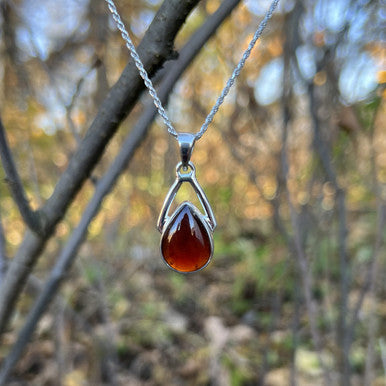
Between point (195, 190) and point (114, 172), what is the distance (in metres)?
0.20

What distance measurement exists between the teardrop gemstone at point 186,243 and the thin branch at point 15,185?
0.72ft

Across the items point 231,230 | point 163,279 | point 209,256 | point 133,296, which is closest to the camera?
point 209,256

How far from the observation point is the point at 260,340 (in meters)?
1.75

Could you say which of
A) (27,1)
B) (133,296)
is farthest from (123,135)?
(133,296)

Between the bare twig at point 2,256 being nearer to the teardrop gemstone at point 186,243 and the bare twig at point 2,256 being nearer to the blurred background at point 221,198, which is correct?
the blurred background at point 221,198

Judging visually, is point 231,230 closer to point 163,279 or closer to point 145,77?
point 163,279

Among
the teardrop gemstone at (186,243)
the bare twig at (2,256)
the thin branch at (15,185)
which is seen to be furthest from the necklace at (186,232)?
the bare twig at (2,256)

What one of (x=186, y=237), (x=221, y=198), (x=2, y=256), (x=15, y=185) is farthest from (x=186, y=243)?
(x=221, y=198)

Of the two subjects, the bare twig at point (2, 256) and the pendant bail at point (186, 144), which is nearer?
the pendant bail at point (186, 144)

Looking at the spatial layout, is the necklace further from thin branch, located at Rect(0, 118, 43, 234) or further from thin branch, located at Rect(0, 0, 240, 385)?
thin branch, located at Rect(0, 118, 43, 234)

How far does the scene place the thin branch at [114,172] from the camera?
65cm

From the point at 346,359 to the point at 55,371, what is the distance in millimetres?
1079

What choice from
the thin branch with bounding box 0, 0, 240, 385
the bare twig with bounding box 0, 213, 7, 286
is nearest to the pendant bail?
the thin branch with bounding box 0, 0, 240, 385

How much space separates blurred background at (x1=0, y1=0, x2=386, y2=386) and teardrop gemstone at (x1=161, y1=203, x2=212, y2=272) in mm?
349
